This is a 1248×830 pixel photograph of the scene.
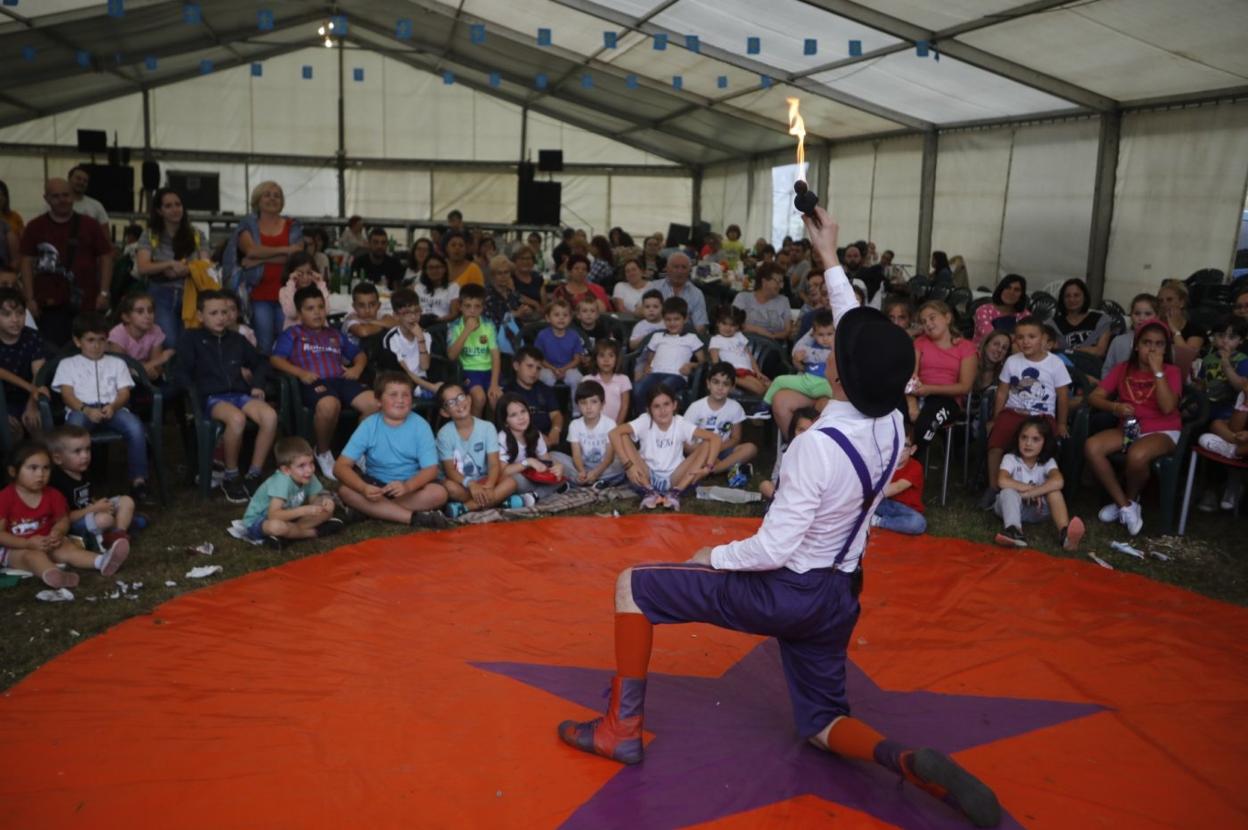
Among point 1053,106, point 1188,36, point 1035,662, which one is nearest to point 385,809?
point 1035,662

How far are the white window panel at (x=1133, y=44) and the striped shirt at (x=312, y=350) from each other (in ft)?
20.8

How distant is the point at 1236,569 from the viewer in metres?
4.92

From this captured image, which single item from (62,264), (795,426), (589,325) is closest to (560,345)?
(589,325)

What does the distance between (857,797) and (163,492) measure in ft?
13.9

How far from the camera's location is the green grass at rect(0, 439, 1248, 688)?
388 centimetres

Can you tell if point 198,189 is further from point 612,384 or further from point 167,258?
point 612,384

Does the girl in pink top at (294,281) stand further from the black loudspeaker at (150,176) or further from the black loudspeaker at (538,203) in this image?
Result: the black loudspeaker at (150,176)

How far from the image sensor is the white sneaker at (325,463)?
600cm

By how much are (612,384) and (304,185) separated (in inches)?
619

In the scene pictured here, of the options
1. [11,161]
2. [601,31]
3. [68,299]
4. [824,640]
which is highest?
[601,31]

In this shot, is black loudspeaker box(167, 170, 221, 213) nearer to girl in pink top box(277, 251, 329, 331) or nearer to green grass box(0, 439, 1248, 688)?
girl in pink top box(277, 251, 329, 331)

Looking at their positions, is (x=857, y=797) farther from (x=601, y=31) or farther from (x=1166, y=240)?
(x=601, y=31)

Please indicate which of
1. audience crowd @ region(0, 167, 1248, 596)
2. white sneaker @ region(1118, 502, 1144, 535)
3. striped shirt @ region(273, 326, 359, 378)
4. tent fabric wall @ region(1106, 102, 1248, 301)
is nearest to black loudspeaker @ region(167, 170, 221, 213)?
audience crowd @ region(0, 167, 1248, 596)

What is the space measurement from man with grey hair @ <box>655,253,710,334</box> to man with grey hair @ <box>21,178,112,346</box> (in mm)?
4133
